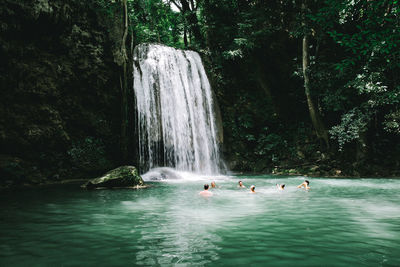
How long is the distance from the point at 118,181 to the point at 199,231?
5762 mm

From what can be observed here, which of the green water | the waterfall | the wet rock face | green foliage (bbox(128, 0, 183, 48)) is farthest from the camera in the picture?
green foliage (bbox(128, 0, 183, 48))

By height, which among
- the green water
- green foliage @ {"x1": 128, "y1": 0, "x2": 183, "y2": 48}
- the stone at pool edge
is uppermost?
green foliage @ {"x1": 128, "y1": 0, "x2": 183, "y2": 48}

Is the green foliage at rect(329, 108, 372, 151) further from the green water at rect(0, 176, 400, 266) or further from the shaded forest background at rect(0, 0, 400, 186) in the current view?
the green water at rect(0, 176, 400, 266)

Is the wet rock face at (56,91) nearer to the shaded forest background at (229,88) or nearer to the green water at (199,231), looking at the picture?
the shaded forest background at (229,88)

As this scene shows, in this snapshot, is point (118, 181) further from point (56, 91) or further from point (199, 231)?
point (199, 231)

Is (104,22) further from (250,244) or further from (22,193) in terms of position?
(250,244)

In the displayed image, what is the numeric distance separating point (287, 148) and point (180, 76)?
743 centimetres

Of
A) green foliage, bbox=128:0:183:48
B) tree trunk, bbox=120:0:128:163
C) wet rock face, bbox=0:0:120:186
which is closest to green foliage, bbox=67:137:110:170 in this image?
wet rock face, bbox=0:0:120:186

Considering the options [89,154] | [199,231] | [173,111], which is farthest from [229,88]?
[199,231]

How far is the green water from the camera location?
10.3 ft

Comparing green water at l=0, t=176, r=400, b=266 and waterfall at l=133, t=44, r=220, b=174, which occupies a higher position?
waterfall at l=133, t=44, r=220, b=174

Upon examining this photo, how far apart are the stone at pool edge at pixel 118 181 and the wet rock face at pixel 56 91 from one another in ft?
9.22

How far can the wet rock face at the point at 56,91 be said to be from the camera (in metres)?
10.1

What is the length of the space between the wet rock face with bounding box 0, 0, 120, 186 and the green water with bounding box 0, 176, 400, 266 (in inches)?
147
